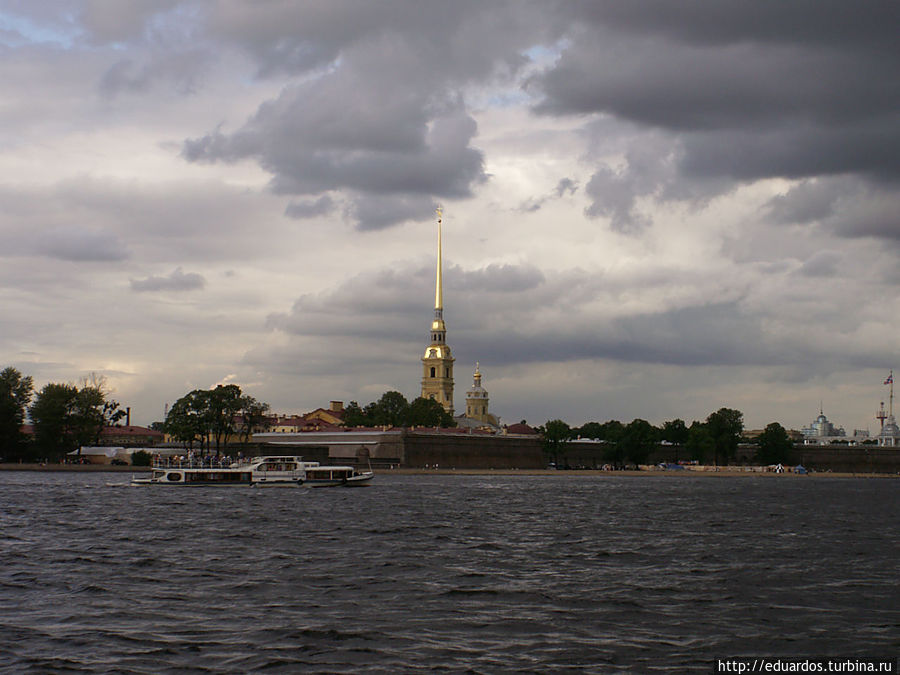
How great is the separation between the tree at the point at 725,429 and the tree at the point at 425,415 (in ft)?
136

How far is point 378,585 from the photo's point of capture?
24.5m

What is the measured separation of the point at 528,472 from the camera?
133 metres

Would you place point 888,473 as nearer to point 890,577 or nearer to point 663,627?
point 890,577

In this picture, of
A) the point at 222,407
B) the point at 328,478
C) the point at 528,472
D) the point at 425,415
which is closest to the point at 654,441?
the point at 528,472

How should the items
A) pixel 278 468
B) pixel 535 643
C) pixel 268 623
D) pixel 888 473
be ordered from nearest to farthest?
1. pixel 535 643
2. pixel 268 623
3. pixel 278 468
4. pixel 888 473

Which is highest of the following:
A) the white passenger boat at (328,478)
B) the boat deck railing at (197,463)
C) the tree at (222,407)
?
the tree at (222,407)

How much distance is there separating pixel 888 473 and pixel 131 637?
170797 mm

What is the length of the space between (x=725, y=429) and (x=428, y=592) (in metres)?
134

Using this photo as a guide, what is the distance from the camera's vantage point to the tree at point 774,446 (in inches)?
6388

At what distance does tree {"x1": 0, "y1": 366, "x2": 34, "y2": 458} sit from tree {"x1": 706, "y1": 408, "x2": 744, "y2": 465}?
9303 cm

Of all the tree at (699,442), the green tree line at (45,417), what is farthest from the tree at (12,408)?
the tree at (699,442)

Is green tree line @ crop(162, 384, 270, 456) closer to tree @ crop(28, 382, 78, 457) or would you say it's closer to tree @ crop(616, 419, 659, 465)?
tree @ crop(28, 382, 78, 457)

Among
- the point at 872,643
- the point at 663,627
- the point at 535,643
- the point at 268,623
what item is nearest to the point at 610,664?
the point at 535,643

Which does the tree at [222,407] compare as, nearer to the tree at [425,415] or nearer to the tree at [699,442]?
the tree at [425,415]
